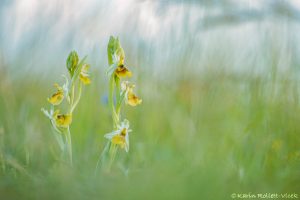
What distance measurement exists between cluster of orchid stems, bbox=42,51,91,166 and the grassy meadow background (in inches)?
0.9

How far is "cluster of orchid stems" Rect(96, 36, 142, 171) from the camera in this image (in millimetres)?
822

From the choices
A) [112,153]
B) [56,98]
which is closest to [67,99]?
[56,98]

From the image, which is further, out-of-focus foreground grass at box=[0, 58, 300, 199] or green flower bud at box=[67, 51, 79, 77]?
green flower bud at box=[67, 51, 79, 77]

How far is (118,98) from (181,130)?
147 mm

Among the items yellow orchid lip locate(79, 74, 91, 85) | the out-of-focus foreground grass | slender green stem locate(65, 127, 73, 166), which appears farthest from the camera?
yellow orchid lip locate(79, 74, 91, 85)

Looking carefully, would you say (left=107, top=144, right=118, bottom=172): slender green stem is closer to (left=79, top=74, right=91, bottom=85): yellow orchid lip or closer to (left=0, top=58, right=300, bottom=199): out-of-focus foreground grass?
(left=0, top=58, right=300, bottom=199): out-of-focus foreground grass

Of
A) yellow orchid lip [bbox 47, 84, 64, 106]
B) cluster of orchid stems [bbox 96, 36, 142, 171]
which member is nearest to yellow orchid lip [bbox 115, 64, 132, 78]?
cluster of orchid stems [bbox 96, 36, 142, 171]

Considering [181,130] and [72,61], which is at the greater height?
[72,61]

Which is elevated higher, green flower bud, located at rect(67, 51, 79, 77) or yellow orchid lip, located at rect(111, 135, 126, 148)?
green flower bud, located at rect(67, 51, 79, 77)

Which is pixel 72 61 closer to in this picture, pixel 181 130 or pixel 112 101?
pixel 112 101

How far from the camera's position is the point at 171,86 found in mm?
906

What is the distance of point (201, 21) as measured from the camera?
0.93 meters

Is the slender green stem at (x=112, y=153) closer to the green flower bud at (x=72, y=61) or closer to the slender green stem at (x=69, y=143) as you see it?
the slender green stem at (x=69, y=143)

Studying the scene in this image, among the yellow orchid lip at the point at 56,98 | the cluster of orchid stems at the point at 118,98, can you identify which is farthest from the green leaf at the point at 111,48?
the yellow orchid lip at the point at 56,98
